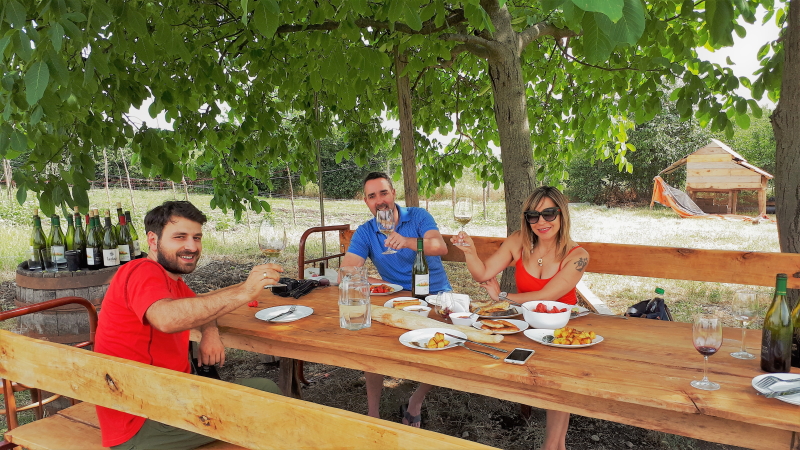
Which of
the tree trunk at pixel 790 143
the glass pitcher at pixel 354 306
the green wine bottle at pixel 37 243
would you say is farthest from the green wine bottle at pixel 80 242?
the tree trunk at pixel 790 143

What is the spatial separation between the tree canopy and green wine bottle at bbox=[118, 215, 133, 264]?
0.38m

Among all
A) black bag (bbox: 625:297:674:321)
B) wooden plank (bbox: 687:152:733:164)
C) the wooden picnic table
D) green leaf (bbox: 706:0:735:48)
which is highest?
green leaf (bbox: 706:0:735:48)

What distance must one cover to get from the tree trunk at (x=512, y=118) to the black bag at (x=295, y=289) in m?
1.92

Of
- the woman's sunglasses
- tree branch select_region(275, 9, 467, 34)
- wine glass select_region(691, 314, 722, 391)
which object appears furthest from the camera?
tree branch select_region(275, 9, 467, 34)

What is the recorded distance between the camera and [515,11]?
198 inches

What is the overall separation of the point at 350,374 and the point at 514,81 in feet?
8.43

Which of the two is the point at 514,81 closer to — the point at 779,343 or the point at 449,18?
the point at 449,18

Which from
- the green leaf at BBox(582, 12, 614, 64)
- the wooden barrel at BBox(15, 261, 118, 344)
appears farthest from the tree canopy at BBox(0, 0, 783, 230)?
the wooden barrel at BBox(15, 261, 118, 344)

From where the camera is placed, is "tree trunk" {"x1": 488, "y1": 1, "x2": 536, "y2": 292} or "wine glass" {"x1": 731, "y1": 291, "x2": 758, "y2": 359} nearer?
"wine glass" {"x1": 731, "y1": 291, "x2": 758, "y2": 359}

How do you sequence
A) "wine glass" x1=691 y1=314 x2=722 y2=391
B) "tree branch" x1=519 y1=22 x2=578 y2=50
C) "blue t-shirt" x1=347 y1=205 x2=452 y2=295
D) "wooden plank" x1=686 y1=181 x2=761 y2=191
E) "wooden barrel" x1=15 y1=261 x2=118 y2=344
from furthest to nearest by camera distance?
"wooden plank" x1=686 y1=181 x2=761 y2=191
"tree branch" x1=519 y1=22 x2=578 y2=50
"blue t-shirt" x1=347 y1=205 x2=452 y2=295
"wooden barrel" x1=15 y1=261 x2=118 y2=344
"wine glass" x1=691 y1=314 x2=722 y2=391

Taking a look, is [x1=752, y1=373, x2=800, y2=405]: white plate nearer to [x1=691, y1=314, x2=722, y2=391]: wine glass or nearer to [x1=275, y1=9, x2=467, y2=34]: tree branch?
[x1=691, y1=314, x2=722, y2=391]: wine glass

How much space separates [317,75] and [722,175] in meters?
15.6

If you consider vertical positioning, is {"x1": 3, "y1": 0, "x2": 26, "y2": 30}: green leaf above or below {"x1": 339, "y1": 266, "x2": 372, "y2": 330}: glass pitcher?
above

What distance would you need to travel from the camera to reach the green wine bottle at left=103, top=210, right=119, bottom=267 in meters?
3.29
